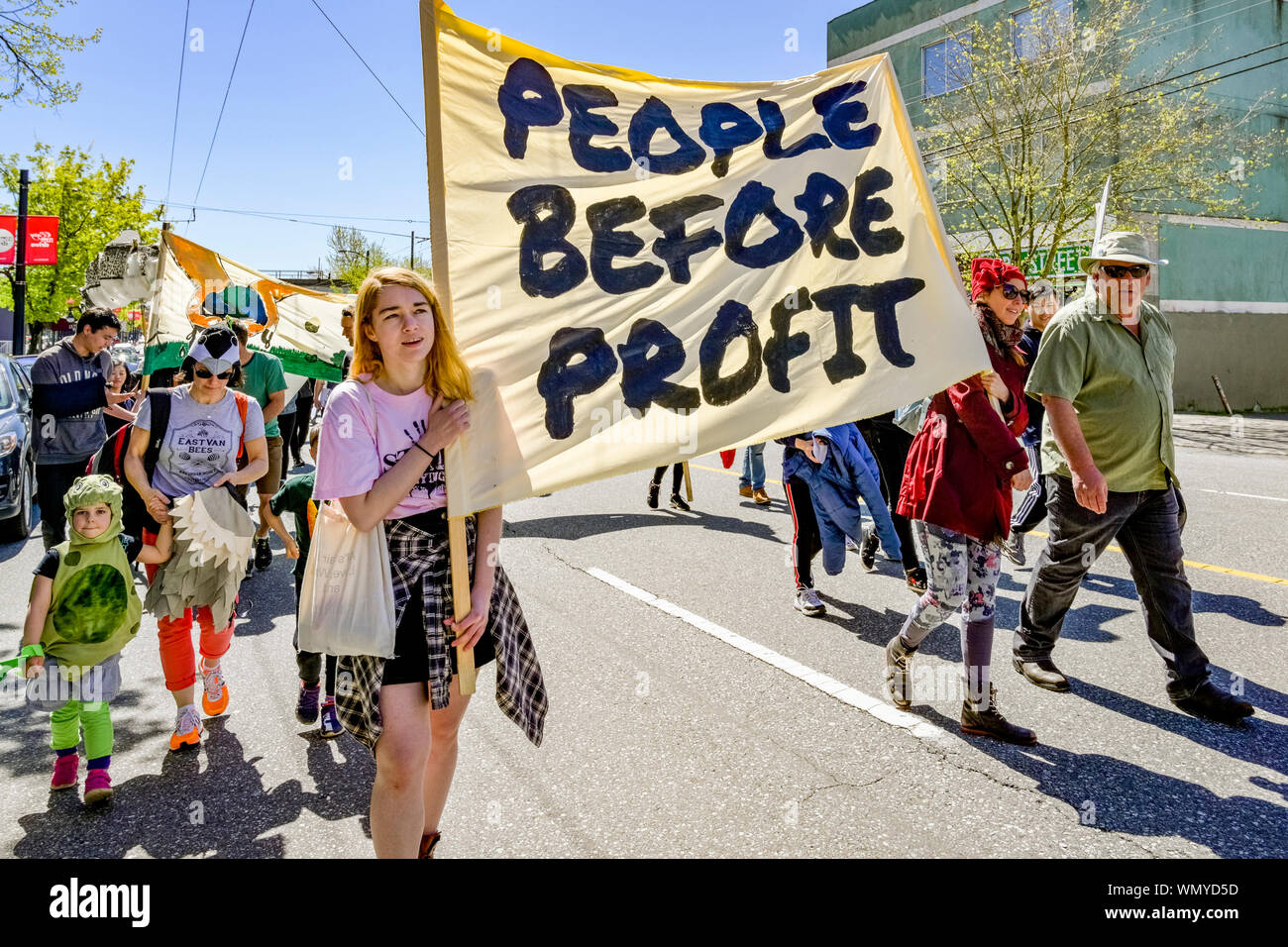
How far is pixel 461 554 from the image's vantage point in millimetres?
2543

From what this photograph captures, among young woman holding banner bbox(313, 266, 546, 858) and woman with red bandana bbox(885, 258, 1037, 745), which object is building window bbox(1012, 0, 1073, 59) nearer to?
woman with red bandana bbox(885, 258, 1037, 745)

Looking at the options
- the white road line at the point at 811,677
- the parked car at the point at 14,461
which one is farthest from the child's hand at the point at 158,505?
the parked car at the point at 14,461

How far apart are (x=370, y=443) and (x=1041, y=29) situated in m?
22.1

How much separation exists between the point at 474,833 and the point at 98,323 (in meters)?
4.88

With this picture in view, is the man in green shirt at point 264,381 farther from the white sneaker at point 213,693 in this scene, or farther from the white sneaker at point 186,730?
the white sneaker at point 186,730

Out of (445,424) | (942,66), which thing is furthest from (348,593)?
(942,66)

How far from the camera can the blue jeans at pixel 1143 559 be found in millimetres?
4125

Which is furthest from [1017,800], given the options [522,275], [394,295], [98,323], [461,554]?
[98,323]

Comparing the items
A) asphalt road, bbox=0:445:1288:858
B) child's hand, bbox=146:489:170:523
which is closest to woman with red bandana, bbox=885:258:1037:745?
asphalt road, bbox=0:445:1288:858

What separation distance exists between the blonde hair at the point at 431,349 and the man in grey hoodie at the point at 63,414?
15.2ft

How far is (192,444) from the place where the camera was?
4258 mm

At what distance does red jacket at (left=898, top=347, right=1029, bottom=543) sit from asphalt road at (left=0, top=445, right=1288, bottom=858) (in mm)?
941

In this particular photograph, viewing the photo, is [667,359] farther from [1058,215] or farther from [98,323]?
[1058,215]

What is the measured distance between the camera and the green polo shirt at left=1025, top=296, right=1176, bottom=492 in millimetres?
4074
